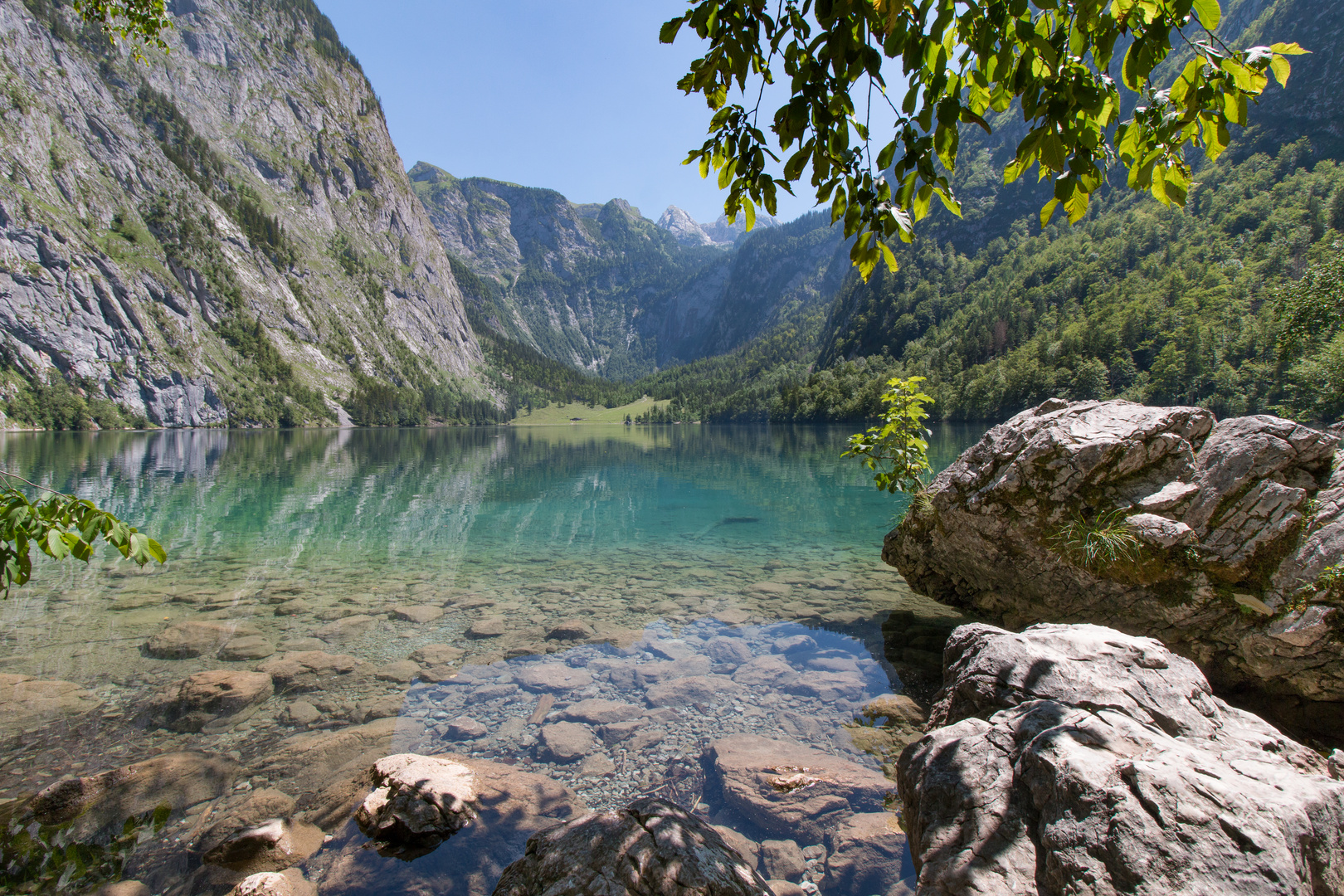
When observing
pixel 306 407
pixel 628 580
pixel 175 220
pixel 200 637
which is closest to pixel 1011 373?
pixel 628 580

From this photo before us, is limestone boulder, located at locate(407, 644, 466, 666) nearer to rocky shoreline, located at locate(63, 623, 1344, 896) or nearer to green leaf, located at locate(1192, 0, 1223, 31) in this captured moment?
rocky shoreline, located at locate(63, 623, 1344, 896)

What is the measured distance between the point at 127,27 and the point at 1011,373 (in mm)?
130961

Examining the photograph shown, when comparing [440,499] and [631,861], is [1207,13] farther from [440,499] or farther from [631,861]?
[440,499]

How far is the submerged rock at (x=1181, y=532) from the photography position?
6375 millimetres

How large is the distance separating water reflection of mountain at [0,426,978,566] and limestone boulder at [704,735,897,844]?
1391 cm

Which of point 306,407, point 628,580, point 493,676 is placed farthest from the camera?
point 306,407

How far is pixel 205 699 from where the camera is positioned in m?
8.46

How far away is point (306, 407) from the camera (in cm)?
16612

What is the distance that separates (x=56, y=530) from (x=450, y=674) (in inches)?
293

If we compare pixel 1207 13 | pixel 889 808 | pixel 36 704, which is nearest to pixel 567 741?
pixel 889 808

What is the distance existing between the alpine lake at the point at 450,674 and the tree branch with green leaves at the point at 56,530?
378 cm

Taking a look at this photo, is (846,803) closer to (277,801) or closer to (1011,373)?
(277,801)

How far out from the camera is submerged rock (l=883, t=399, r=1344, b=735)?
6375 millimetres

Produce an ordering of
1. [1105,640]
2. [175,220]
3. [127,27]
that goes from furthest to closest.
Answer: [175,220]
[127,27]
[1105,640]
